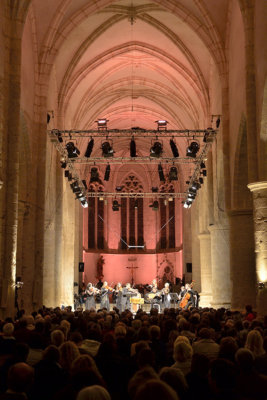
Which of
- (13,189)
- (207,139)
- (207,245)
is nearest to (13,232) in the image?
(13,189)

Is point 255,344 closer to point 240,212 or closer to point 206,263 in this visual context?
point 240,212

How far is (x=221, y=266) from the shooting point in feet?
60.6

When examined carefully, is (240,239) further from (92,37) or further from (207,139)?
(92,37)

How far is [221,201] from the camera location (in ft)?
61.6

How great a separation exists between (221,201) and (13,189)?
861 centimetres

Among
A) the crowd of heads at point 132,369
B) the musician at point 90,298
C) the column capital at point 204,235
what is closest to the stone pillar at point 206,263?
the column capital at point 204,235

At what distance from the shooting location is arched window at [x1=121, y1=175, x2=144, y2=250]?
3869cm

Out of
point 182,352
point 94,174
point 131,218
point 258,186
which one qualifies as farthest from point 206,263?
point 182,352

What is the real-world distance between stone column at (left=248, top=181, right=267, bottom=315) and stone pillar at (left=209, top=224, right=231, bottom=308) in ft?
21.1

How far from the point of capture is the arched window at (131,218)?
127 feet

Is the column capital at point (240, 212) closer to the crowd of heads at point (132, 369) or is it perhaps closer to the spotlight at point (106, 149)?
the spotlight at point (106, 149)

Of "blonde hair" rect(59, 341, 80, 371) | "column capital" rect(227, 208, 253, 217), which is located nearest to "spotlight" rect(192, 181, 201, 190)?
"column capital" rect(227, 208, 253, 217)

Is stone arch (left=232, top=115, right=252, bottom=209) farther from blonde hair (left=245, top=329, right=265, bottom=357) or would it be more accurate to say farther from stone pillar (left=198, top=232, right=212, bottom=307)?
blonde hair (left=245, top=329, right=265, bottom=357)

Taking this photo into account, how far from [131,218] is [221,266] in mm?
20906
